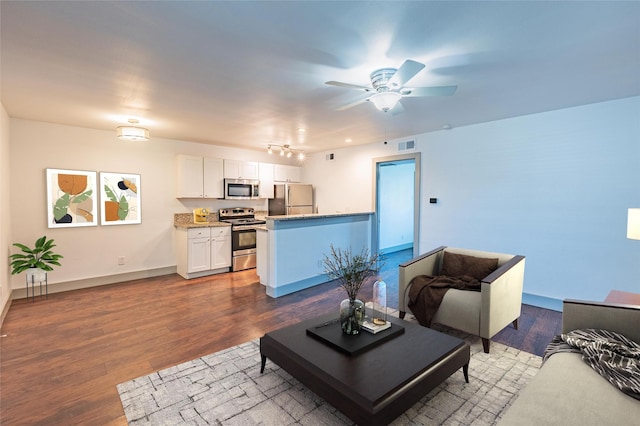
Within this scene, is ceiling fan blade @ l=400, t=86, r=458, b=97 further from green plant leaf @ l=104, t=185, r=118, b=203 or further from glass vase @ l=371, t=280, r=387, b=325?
green plant leaf @ l=104, t=185, r=118, b=203

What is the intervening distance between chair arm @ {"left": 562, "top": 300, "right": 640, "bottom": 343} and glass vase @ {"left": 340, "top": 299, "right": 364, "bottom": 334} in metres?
1.49

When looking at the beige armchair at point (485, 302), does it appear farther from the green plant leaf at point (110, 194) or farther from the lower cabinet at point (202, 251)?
the green plant leaf at point (110, 194)

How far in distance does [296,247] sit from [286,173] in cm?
295

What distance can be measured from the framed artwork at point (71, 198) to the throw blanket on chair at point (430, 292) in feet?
16.3

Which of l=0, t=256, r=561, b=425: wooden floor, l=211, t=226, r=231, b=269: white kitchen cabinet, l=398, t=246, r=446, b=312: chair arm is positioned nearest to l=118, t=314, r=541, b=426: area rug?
l=0, t=256, r=561, b=425: wooden floor

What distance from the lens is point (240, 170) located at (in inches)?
240

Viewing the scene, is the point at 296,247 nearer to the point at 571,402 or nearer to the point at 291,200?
the point at 291,200

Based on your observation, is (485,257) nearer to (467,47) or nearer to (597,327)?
(597,327)

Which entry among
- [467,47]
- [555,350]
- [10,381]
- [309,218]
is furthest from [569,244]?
[10,381]

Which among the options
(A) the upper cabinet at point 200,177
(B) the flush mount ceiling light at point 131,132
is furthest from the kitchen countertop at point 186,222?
(B) the flush mount ceiling light at point 131,132

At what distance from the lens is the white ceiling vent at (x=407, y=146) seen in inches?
204

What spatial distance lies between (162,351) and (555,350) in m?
3.15

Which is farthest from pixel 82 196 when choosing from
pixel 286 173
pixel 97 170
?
pixel 286 173

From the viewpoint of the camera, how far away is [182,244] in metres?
5.25
